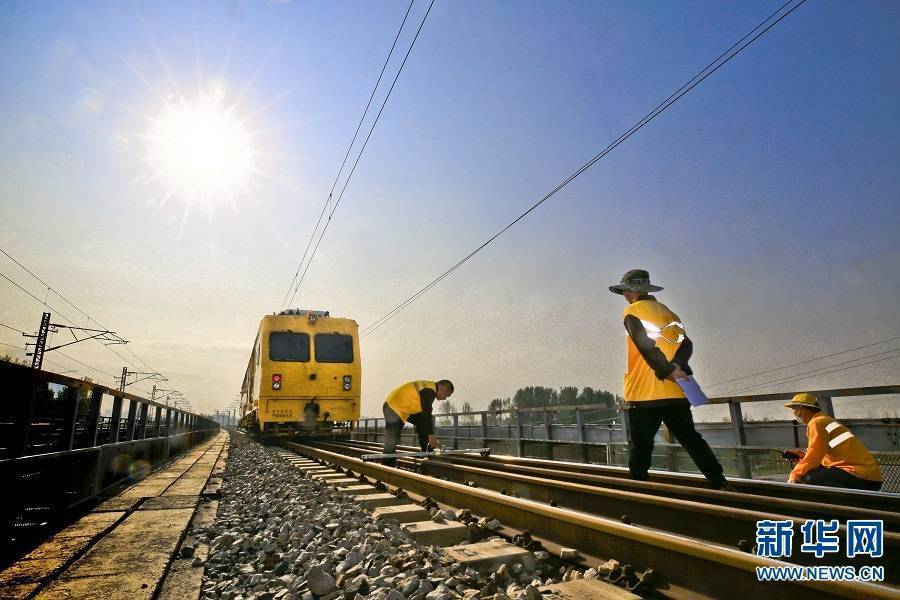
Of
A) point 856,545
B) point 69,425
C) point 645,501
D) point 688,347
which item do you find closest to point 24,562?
A: point 69,425

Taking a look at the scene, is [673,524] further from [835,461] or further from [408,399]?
[408,399]

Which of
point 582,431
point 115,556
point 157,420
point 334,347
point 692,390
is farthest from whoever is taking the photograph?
Answer: point 334,347

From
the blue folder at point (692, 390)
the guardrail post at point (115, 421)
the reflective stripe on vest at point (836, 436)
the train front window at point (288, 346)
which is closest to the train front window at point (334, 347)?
the train front window at point (288, 346)

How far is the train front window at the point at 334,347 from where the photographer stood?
13.6 m

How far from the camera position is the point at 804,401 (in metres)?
4.46

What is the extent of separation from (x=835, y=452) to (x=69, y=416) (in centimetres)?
680

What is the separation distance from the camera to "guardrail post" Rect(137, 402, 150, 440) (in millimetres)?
7586

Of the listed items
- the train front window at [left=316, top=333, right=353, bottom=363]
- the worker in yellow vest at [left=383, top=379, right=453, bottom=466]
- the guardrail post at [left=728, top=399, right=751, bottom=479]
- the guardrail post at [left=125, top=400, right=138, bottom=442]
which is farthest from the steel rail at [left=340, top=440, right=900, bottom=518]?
the train front window at [left=316, top=333, right=353, bottom=363]

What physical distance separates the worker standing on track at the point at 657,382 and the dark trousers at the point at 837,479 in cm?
86

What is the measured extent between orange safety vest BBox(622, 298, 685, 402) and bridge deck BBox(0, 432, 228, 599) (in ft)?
10.9

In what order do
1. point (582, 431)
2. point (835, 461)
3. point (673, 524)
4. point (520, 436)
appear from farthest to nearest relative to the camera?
point (520, 436), point (582, 431), point (835, 461), point (673, 524)

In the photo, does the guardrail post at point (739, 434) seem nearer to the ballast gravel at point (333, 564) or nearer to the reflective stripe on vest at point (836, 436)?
the reflective stripe on vest at point (836, 436)

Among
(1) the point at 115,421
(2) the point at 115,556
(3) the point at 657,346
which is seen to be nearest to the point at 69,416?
(1) the point at 115,421

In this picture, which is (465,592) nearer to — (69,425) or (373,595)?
(373,595)
